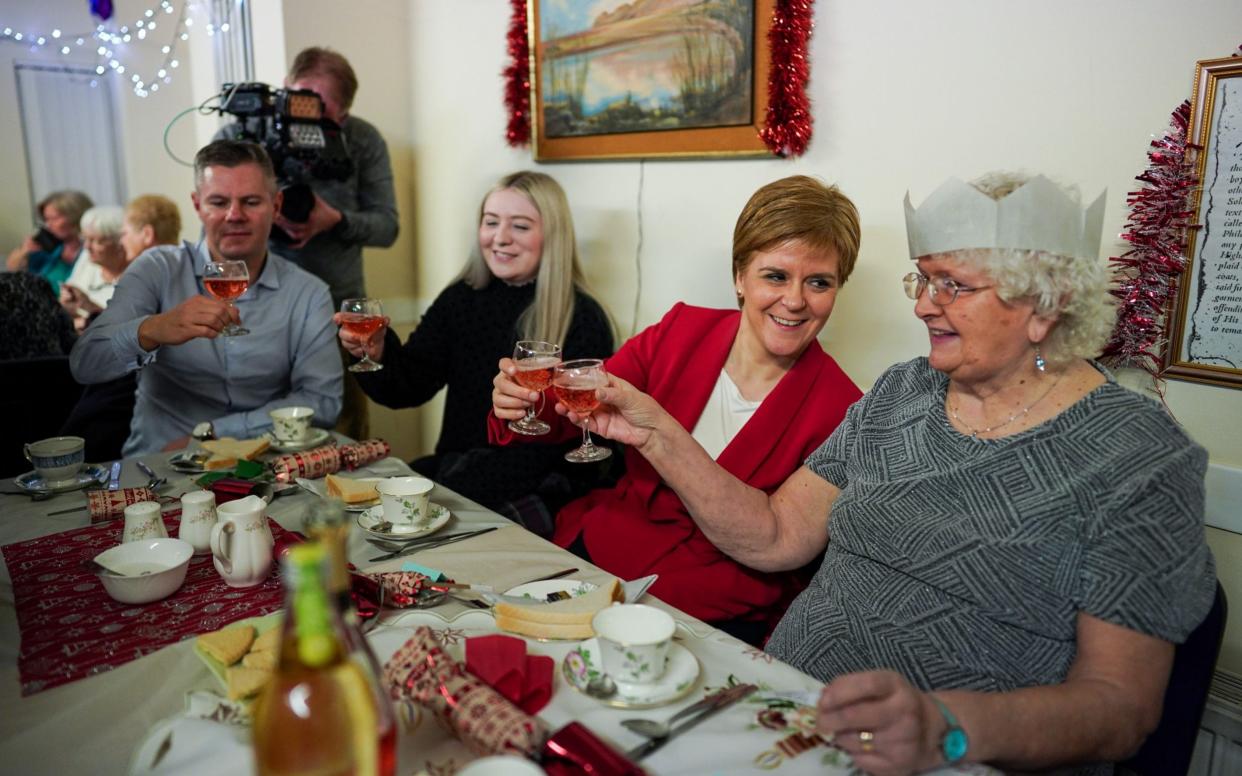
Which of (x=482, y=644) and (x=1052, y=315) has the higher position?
(x=1052, y=315)

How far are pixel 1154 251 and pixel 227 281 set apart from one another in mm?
2030

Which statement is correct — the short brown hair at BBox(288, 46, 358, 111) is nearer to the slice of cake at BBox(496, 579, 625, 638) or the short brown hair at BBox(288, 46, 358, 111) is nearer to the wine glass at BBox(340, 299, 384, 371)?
the wine glass at BBox(340, 299, 384, 371)

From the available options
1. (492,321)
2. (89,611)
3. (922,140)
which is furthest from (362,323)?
(922,140)

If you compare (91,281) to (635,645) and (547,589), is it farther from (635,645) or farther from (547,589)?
(635,645)

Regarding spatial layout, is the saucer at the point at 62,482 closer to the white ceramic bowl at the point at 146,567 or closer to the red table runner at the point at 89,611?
the red table runner at the point at 89,611

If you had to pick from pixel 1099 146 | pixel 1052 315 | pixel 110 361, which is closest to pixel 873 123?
pixel 1099 146

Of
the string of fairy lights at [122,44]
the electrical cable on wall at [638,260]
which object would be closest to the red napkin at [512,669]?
the electrical cable on wall at [638,260]

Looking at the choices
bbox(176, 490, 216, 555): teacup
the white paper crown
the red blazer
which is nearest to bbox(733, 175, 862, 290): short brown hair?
the red blazer

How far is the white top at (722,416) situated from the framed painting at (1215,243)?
872 mm

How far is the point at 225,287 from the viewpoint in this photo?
78.0 inches

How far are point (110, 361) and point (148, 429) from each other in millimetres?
270

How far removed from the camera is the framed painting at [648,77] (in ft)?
7.97

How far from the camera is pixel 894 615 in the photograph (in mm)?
1314

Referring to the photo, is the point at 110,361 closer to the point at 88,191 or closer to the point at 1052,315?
the point at 1052,315
